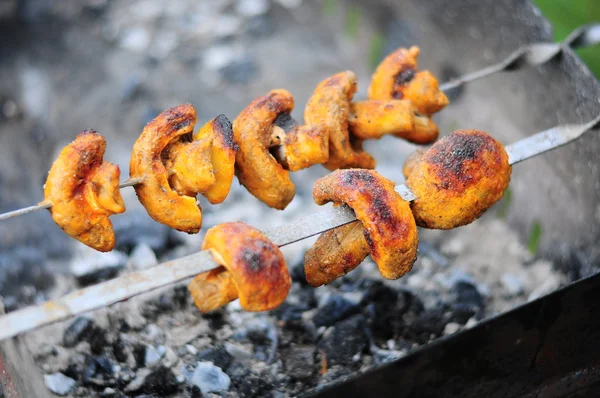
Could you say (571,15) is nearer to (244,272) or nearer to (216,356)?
(216,356)

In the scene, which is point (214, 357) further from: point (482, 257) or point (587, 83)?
point (587, 83)

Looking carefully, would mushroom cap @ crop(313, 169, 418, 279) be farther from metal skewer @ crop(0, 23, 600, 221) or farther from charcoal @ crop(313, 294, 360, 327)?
charcoal @ crop(313, 294, 360, 327)

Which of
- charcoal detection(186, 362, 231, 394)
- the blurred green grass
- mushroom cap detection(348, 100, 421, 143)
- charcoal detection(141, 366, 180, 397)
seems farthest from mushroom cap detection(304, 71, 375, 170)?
the blurred green grass

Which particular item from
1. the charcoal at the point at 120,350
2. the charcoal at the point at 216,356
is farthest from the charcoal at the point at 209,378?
the charcoal at the point at 120,350

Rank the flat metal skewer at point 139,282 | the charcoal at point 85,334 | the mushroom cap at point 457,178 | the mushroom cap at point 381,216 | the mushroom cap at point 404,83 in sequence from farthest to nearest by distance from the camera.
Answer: the charcoal at point 85,334 → the mushroom cap at point 404,83 → the mushroom cap at point 457,178 → the mushroom cap at point 381,216 → the flat metal skewer at point 139,282

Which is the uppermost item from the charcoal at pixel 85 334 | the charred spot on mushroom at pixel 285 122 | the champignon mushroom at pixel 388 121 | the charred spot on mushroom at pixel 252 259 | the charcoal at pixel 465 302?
the charred spot on mushroom at pixel 285 122

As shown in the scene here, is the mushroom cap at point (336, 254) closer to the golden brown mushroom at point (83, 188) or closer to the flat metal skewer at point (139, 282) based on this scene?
the flat metal skewer at point (139, 282)

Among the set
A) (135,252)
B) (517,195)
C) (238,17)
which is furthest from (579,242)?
(238,17)
